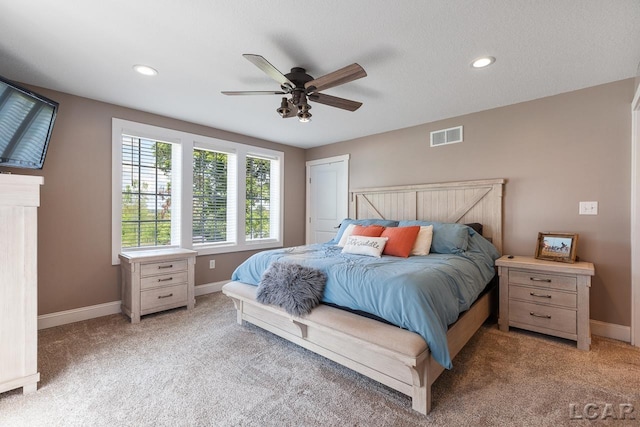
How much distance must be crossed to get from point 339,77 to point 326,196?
3.07 metres

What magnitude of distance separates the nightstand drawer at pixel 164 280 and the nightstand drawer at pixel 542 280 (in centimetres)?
348

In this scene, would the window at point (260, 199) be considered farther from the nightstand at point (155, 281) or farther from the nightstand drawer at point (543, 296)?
the nightstand drawer at point (543, 296)

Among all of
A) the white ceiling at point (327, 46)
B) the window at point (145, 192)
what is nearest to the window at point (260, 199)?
the window at point (145, 192)

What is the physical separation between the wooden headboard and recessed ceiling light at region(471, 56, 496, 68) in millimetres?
1378

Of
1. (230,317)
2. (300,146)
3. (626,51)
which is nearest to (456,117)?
(626,51)

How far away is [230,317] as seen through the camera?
3.05m

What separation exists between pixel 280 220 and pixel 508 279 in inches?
133

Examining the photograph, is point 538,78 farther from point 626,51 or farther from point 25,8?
point 25,8

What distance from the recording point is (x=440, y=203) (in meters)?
3.60

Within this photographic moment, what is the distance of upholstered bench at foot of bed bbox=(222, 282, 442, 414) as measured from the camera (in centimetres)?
160

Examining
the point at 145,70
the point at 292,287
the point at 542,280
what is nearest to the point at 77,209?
the point at 145,70

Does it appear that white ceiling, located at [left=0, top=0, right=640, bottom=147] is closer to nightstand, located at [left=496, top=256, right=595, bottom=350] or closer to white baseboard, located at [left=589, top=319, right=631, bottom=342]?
nightstand, located at [left=496, top=256, right=595, bottom=350]

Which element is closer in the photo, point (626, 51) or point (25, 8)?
point (25, 8)

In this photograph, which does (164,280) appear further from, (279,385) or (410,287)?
(410,287)
